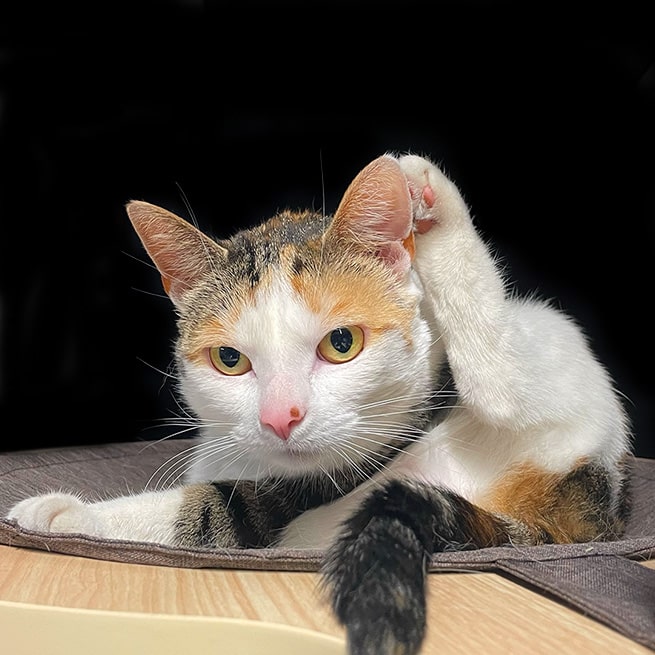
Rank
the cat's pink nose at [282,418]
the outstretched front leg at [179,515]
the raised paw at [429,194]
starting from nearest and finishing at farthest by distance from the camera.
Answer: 1. the cat's pink nose at [282,418]
2. the outstretched front leg at [179,515]
3. the raised paw at [429,194]

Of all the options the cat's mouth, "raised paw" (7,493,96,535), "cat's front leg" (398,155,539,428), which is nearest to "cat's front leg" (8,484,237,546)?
"raised paw" (7,493,96,535)

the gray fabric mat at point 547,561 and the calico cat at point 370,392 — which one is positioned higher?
the calico cat at point 370,392

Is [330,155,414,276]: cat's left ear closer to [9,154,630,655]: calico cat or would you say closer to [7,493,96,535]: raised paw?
[9,154,630,655]: calico cat

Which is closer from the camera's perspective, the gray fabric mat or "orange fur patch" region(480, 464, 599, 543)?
the gray fabric mat

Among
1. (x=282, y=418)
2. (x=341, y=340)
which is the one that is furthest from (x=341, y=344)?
(x=282, y=418)

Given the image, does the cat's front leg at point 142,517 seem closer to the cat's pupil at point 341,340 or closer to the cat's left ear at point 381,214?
the cat's pupil at point 341,340

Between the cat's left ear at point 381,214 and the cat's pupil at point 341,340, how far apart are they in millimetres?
143

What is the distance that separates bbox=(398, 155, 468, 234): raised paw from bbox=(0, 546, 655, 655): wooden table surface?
53 cm

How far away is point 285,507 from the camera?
1.33 m

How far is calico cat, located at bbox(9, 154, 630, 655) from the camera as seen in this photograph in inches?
46.3

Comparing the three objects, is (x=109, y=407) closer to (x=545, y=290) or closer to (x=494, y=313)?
(x=545, y=290)

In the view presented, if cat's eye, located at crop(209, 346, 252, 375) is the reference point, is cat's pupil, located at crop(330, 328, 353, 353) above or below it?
above

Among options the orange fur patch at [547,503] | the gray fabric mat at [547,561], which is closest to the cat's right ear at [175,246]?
the gray fabric mat at [547,561]

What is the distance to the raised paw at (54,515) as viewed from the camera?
120 centimetres
